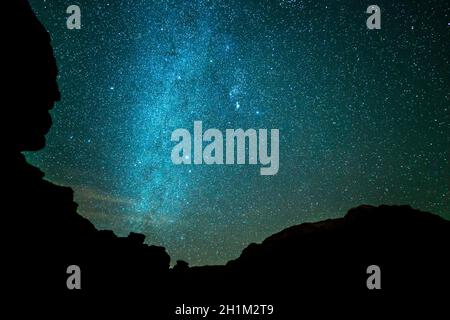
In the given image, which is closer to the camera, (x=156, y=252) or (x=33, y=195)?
(x=33, y=195)

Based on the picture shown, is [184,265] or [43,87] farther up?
[43,87]

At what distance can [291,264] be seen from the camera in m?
25.3

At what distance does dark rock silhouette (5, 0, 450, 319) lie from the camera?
38.5ft

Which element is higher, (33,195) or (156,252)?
(33,195)

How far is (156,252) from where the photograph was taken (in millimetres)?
19547

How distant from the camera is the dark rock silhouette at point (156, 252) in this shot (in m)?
11.7

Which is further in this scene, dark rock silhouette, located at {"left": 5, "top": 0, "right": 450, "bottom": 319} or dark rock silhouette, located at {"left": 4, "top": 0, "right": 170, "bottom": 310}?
dark rock silhouette, located at {"left": 5, "top": 0, "right": 450, "bottom": 319}

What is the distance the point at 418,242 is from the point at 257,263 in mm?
11851

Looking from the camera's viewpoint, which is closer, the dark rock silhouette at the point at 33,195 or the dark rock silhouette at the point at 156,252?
the dark rock silhouette at the point at 33,195
